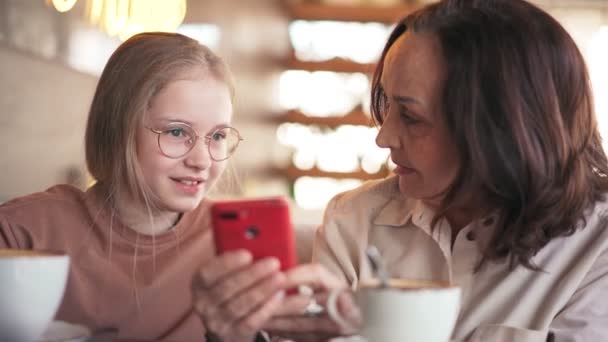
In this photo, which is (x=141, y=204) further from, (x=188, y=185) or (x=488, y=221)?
(x=488, y=221)

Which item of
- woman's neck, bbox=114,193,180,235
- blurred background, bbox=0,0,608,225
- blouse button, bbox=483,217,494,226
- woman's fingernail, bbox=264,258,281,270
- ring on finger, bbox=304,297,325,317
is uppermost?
woman's fingernail, bbox=264,258,281,270

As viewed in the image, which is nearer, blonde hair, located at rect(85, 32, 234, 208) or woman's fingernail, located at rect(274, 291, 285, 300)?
woman's fingernail, located at rect(274, 291, 285, 300)

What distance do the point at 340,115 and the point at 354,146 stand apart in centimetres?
30

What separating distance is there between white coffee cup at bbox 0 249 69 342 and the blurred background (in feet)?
4.98

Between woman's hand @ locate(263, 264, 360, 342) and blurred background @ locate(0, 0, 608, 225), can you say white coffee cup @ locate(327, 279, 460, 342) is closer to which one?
woman's hand @ locate(263, 264, 360, 342)

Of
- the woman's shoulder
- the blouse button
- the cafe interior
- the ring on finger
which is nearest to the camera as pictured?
the ring on finger

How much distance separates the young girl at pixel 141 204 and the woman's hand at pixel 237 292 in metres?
0.55

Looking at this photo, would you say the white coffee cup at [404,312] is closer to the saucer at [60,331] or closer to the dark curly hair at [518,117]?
the dark curly hair at [518,117]

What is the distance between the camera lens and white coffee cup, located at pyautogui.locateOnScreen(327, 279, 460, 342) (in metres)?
0.88

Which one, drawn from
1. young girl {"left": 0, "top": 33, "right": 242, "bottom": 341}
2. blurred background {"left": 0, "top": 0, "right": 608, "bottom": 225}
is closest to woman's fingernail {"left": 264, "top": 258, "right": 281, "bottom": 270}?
young girl {"left": 0, "top": 33, "right": 242, "bottom": 341}

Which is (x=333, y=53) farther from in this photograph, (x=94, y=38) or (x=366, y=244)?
(x=366, y=244)

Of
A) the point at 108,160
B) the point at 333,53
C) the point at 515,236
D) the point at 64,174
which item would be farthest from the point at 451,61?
the point at 333,53

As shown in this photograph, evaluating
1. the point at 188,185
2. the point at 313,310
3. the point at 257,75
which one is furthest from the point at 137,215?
the point at 257,75

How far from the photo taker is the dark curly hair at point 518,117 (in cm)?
124
